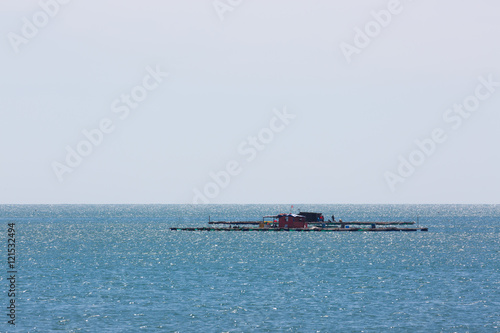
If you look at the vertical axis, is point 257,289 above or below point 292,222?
below

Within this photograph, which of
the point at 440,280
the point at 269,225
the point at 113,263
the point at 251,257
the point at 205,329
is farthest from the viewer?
the point at 269,225

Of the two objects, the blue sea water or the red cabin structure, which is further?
the red cabin structure

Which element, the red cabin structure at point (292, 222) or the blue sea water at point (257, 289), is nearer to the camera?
the blue sea water at point (257, 289)

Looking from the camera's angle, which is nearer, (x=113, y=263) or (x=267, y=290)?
(x=267, y=290)

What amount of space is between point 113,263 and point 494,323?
54.8 meters

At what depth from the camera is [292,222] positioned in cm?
15925

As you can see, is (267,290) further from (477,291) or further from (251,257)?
(251,257)

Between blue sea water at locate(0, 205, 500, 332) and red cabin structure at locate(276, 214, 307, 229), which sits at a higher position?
red cabin structure at locate(276, 214, 307, 229)

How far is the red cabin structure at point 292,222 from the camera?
158 meters

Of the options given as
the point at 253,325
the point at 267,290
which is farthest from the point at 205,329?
the point at 267,290

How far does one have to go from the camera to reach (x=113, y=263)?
294 ft

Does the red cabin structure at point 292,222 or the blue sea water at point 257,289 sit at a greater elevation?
the red cabin structure at point 292,222

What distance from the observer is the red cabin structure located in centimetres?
15825

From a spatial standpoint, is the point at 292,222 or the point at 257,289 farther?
the point at 292,222
